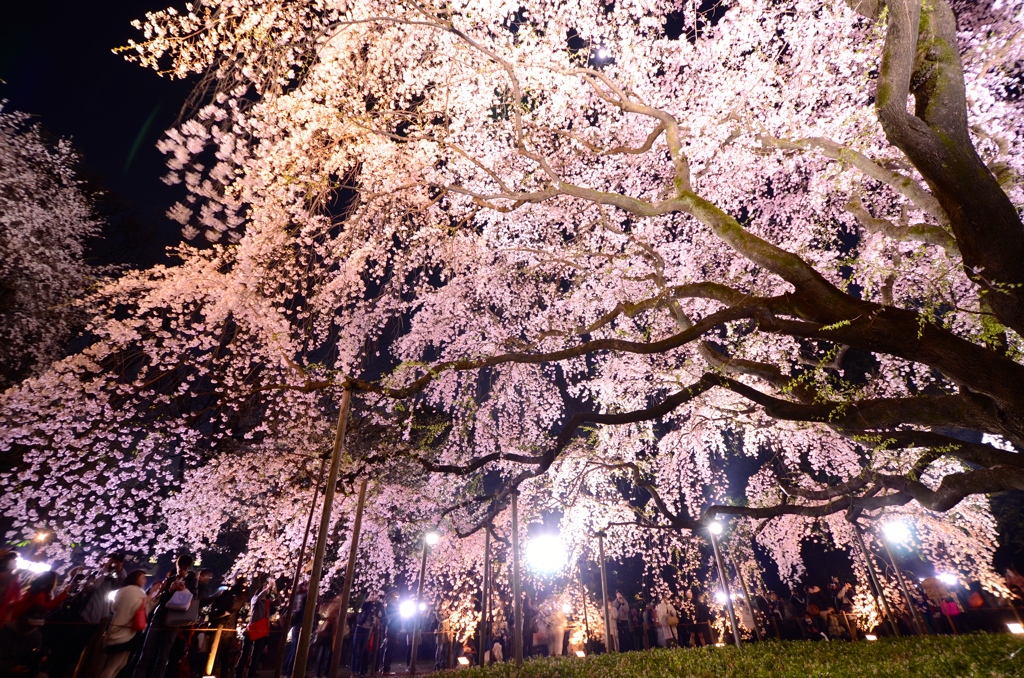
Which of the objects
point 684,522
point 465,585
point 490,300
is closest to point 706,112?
point 490,300

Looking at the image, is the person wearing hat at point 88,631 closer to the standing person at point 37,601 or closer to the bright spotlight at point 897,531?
the standing person at point 37,601

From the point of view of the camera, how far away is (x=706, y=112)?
9062 millimetres

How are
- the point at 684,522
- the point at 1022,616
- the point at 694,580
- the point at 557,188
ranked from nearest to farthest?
A: 1. the point at 557,188
2. the point at 684,522
3. the point at 1022,616
4. the point at 694,580

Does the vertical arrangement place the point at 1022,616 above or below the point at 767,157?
below

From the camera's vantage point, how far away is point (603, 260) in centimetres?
1082

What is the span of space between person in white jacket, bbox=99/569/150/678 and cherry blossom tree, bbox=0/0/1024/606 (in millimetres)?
3077

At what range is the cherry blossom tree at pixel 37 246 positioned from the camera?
51.0 ft

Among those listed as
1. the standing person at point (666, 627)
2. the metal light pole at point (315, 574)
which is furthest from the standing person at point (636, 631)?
the metal light pole at point (315, 574)

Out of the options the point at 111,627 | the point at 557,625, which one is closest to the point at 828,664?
the point at 111,627

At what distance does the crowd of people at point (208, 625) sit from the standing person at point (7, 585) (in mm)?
12

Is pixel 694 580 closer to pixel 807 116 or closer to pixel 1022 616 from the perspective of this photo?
pixel 1022 616

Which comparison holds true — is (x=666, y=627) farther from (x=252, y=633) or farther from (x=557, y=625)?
(x=252, y=633)

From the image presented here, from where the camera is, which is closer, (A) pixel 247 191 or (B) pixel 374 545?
(A) pixel 247 191

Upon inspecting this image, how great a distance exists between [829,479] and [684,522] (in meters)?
12.6
